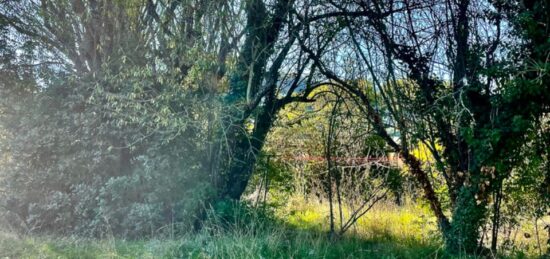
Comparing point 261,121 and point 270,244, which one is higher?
point 261,121

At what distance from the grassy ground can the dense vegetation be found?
1.6 inches

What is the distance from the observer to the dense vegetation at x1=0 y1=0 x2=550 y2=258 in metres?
5.10

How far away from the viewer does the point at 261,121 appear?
23.3ft

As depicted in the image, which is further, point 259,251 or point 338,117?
point 338,117

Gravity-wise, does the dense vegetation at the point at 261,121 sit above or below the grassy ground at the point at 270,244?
above

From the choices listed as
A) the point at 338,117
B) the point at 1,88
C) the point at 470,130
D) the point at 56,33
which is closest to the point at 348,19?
the point at 338,117

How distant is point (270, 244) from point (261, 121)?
2570 millimetres

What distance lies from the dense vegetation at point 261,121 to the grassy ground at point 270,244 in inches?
1.6

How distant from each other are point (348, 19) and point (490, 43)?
1.90 metres

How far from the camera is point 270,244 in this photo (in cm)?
→ 496

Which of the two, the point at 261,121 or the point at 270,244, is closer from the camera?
the point at 270,244

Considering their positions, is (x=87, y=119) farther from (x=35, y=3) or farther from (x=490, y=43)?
(x=490, y=43)

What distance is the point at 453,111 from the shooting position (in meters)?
5.18

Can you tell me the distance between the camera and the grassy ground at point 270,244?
4781 mm
